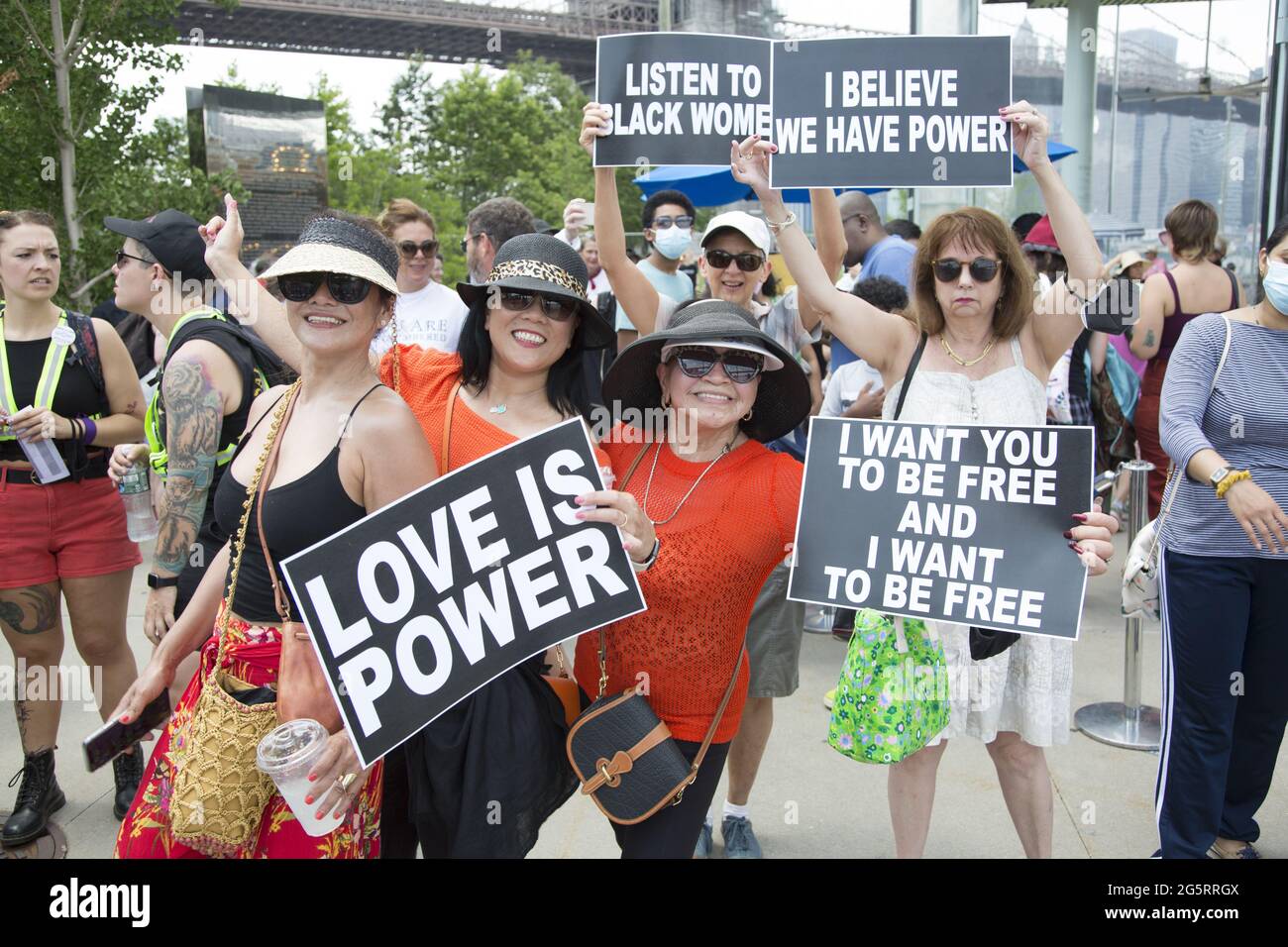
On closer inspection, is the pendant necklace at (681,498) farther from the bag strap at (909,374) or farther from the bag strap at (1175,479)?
the bag strap at (1175,479)

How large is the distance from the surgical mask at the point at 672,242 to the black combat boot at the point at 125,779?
11.1 ft

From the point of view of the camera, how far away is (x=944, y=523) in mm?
2730

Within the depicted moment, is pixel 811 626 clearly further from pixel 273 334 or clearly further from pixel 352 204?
pixel 352 204

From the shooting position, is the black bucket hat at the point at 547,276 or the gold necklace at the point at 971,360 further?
the gold necklace at the point at 971,360

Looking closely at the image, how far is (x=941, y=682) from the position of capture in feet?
9.37

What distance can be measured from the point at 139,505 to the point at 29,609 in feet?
1.81

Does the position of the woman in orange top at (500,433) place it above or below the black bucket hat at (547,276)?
below

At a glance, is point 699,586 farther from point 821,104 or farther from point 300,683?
point 821,104

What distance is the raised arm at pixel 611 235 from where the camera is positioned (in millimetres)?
3443

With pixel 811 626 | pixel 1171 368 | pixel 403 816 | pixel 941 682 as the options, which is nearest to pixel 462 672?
pixel 403 816

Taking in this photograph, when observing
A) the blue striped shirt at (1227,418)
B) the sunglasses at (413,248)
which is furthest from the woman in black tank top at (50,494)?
the blue striped shirt at (1227,418)

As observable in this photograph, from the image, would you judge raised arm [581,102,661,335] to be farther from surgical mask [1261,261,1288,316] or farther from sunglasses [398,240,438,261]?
surgical mask [1261,261,1288,316]

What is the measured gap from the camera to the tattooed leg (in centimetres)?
392

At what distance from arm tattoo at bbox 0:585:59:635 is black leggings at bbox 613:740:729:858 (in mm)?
2676
